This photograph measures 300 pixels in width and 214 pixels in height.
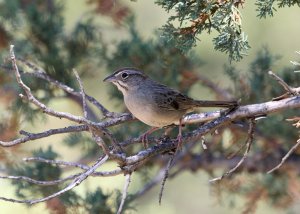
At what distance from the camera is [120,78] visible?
4844 millimetres

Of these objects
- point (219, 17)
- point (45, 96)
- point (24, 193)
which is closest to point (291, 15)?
point (45, 96)

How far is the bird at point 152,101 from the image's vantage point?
4379 mm

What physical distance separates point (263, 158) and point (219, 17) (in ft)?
7.82

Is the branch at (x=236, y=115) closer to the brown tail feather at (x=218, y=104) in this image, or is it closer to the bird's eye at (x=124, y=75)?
the brown tail feather at (x=218, y=104)

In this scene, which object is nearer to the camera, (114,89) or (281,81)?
(281,81)

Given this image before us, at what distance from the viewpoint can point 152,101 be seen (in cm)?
463

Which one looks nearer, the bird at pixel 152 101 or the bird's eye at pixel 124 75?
the bird at pixel 152 101

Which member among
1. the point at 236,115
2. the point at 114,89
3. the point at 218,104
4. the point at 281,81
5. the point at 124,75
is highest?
the point at 114,89

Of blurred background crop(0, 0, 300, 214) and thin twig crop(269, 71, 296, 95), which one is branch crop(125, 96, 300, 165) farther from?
blurred background crop(0, 0, 300, 214)

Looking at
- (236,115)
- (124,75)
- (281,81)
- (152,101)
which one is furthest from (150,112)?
(281,81)

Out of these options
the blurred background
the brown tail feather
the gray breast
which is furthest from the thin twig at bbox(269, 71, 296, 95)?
the blurred background

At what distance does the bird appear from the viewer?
4.38 metres

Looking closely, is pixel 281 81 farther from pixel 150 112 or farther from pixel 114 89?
pixel 114 89

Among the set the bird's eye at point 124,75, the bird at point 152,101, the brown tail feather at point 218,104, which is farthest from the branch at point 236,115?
the bird's eye at point 124,75
